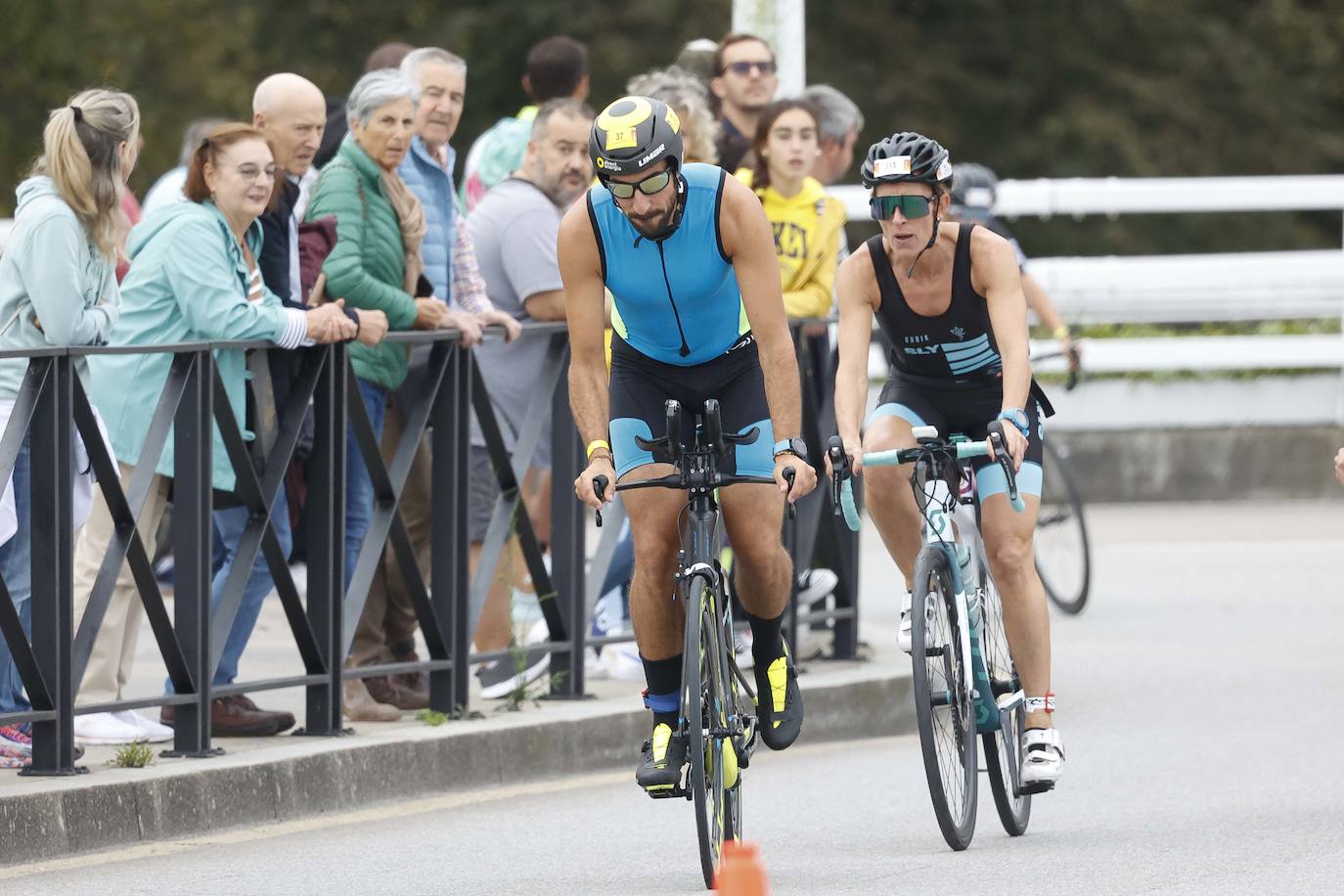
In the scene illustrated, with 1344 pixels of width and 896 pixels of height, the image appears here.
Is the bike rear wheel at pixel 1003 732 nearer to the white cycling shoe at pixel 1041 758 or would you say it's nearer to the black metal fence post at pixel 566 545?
the white cycling shoe at pixel 1041 758

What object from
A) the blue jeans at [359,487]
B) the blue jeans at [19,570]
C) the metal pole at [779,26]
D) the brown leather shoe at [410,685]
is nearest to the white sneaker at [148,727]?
the blue jeans at [19,570]

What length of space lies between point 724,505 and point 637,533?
0.25 metres

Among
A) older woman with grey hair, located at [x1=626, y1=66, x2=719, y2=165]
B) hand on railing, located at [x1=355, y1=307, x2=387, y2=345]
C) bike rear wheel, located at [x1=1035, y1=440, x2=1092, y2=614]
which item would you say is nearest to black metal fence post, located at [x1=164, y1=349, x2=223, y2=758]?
hand on railing, located at [x1=355, y1=307, x2=387, y2=345]

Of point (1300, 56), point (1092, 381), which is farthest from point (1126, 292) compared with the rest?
point (1300, 56)

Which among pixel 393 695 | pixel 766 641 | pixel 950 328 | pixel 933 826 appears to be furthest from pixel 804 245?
pixel 766 641

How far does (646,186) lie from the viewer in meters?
7.27

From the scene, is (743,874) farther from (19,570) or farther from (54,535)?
(19,570)

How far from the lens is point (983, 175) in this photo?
13.7m

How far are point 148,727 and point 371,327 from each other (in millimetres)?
1486

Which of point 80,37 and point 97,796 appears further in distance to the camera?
point 80,37

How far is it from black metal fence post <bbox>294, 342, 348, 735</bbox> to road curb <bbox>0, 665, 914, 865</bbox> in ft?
0.60

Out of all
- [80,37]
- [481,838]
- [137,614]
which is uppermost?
[80,37]

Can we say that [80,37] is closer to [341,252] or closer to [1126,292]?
[1126,292]

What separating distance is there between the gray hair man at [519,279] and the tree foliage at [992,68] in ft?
62.2
